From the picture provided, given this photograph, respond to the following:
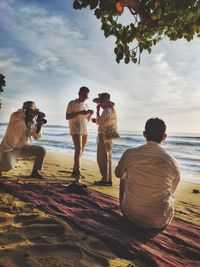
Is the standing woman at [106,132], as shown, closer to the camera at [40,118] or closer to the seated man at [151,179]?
the camera at [40,118]

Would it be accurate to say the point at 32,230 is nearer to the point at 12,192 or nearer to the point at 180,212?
the point at 12,192

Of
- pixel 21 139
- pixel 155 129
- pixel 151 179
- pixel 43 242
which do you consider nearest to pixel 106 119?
pixel 21 139

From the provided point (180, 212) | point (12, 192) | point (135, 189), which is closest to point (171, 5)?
point (135, 189)

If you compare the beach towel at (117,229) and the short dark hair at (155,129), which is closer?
the beach towel at (117,229)

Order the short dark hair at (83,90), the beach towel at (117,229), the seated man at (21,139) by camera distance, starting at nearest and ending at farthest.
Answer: the beach towel at (117,229), the seated man at (21,139), the short dark hair at (83,90)

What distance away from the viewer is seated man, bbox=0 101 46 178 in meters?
7.23

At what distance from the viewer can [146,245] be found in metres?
3.79

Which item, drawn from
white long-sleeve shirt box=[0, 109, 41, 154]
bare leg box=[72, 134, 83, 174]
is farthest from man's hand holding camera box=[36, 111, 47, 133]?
bare leg box=[72, 134, 83, 174]

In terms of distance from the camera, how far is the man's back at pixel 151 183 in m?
4.10

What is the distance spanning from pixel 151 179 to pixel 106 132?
365 cm

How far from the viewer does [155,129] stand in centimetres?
419

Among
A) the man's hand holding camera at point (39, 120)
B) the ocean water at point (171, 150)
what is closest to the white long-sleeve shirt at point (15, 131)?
the man's hand holding camera at point (39, 120)

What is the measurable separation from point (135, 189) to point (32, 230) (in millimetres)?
1377

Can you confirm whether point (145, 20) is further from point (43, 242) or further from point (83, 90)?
point (83, 90)
